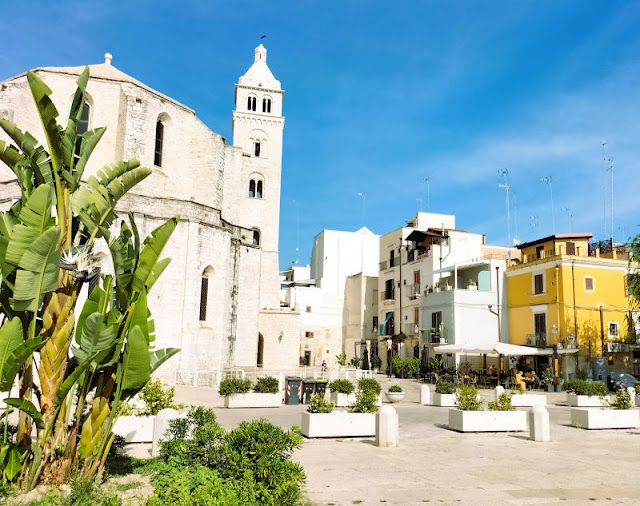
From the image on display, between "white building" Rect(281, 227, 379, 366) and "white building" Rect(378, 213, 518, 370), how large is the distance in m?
4.36

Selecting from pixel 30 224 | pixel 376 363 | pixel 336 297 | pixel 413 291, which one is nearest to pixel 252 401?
pixel 30 224

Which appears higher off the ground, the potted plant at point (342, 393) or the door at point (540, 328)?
the door at point (540, 328)

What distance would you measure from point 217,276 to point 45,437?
75.5 feet

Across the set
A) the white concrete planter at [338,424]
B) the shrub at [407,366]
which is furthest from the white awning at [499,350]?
the white concrete planter at [338,424]

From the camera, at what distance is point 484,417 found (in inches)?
538

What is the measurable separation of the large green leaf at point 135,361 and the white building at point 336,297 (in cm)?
4232

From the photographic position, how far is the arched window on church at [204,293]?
94.8ft

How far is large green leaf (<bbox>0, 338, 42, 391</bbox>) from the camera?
5879 mm

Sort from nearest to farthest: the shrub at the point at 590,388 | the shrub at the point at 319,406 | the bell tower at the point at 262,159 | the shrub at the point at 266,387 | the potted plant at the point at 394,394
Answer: the shrub at the point at 319,406, the shrub at the point at 590,388, the shrub at the point at 266,387, the potted plant at the point at 394,394, the bell tower at the point at 262,159

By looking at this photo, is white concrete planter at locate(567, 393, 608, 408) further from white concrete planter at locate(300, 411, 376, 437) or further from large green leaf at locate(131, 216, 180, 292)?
large green leaf at locate(131, 216, 180, 292)

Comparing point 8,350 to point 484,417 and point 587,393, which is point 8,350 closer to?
point 484,417

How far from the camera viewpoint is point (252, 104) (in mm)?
44156

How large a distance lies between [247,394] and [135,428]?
8.24 metres

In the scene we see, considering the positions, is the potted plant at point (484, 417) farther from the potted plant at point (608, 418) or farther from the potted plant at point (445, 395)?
the potted plant at point (445, 395)
